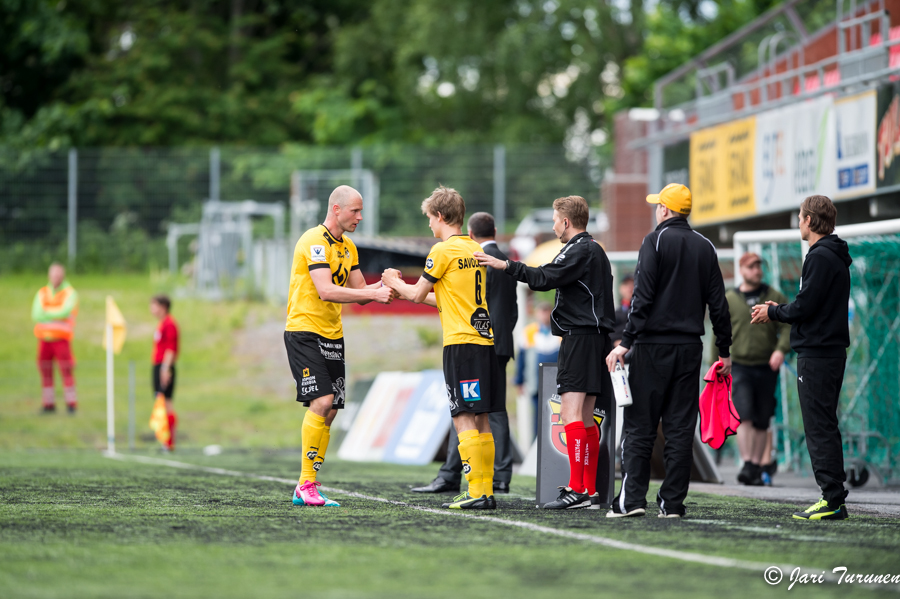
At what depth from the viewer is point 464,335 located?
7.02 m

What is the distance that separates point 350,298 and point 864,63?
7.53 metres

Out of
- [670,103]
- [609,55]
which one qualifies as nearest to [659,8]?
[609,55]

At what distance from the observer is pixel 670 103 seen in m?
18.6

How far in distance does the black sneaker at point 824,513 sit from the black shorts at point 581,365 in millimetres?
1476

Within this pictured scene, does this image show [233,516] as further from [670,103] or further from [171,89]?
[171,89]

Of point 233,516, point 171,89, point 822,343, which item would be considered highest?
point 171,89

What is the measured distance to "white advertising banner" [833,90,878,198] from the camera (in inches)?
458

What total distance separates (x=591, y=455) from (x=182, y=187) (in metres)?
22.4

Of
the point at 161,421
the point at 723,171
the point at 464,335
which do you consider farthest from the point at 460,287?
the point at 723,171

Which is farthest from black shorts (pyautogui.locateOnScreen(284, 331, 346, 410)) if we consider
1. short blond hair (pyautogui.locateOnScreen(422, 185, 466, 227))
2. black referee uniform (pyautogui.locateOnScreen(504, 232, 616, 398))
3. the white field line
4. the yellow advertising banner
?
the yellow advertising banner

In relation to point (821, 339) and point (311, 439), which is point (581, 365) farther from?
point (311, 439)

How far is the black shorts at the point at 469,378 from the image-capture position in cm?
700

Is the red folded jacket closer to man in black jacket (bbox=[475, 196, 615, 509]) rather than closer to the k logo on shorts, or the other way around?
man in black jacket (bbox=[475, 196, 615, 509])

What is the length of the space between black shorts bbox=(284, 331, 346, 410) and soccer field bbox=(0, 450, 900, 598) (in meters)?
0.74
